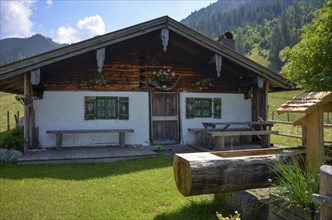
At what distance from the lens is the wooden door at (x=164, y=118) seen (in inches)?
446

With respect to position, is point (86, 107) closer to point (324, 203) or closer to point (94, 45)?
point (94, 45)

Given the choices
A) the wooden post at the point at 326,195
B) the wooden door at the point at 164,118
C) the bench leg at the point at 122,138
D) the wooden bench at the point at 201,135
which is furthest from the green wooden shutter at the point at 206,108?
the wooden post at the point at 326,195

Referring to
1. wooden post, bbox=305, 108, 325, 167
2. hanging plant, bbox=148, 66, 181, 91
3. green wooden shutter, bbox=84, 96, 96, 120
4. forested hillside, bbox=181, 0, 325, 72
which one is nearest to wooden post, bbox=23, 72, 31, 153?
green wooden shutter, bbox=84, 96, 96, 120

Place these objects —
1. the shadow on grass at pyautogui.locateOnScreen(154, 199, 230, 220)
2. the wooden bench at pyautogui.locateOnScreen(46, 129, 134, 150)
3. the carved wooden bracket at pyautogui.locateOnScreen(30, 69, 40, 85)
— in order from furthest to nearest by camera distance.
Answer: the wooden bench at pyautogui.locateOnScreen(46, 129, 134, 150)
the carved wooden bracket at pyautogui.locateOnScreen(30, 69, 40, 85)
the shadow on grass at pyautogui.locateOnScreen(154, 199, 230, 220)

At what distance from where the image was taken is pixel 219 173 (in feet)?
12.9

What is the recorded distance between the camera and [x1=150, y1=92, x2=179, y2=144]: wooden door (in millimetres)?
11320

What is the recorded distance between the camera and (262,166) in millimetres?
4219

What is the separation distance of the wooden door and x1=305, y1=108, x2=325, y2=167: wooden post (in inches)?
291

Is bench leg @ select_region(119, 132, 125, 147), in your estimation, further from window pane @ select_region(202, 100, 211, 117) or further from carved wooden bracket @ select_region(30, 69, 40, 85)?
window pane @ select_region(202, 100, 211, 117)

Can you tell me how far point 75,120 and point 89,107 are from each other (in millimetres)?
697

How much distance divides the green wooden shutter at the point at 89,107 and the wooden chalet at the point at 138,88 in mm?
36

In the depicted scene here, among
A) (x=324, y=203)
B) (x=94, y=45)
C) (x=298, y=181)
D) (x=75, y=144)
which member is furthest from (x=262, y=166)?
(x=75, y=144)

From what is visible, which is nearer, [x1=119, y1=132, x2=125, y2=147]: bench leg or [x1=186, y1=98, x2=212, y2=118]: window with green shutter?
[x1=119, y1=132, x2=125, y2=147]: bench leg

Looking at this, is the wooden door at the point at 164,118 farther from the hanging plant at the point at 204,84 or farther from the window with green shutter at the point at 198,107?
the hanging plant at the point at 204,84
